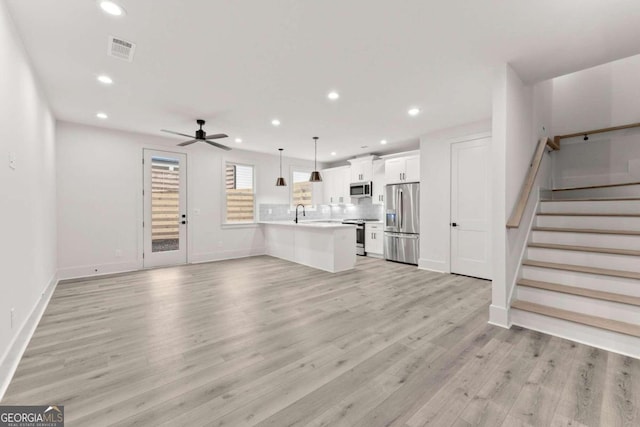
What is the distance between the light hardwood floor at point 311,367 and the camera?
168 centimetres

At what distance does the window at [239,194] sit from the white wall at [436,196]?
4326 mm

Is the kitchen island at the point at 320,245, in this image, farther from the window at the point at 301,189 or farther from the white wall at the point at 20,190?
the white wall at the point at 20,190

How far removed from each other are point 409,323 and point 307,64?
2999 mm

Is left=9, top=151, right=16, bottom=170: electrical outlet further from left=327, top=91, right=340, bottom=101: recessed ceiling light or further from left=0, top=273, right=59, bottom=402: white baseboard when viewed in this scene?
left=327, top=91, right=340, bottom=101: recessed ceiling light

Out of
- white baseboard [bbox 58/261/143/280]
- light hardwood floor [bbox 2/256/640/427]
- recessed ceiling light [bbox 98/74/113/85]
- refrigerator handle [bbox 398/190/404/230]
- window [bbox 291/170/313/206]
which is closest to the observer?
light hardwood floor [bbox 2/256/640/427]

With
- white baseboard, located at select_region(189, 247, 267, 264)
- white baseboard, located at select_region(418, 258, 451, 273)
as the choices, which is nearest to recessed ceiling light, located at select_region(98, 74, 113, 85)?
white baseboard, located at select_region(189, 247, 267, 264)

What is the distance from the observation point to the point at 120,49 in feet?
8.68

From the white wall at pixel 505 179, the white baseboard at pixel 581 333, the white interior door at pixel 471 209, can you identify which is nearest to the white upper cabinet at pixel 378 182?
the white interior door at pixel 471 209

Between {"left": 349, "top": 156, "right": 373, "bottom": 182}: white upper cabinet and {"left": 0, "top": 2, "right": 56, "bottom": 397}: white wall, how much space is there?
6105mm

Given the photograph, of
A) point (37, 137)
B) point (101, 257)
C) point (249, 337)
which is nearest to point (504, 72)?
point (249, 337)

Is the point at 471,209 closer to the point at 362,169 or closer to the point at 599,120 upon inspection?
the point at 599,120

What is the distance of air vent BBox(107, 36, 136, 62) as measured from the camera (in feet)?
8.30

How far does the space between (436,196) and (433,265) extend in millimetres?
1369

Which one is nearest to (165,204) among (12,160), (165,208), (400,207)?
(165,208)
